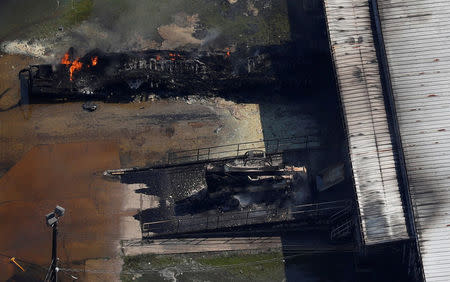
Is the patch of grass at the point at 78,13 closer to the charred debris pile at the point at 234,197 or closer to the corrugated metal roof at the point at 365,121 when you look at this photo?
the charred debris pile at the point at 234,197

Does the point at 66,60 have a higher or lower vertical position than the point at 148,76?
higher

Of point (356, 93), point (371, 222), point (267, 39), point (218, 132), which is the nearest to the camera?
point (371, 222)

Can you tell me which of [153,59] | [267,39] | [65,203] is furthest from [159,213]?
[267,39]

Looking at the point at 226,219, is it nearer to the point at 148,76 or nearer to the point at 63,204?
the point at 63,204

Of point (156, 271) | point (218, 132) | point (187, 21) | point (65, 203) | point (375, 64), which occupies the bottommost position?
point (156, 271)

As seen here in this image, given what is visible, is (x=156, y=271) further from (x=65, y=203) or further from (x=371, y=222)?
(x=371, y=222)

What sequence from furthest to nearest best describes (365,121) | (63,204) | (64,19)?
1. (64,19)
2. (63,204)
3. (365,121)

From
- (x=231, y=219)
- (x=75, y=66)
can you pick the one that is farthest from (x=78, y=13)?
(x=231, y=219)
